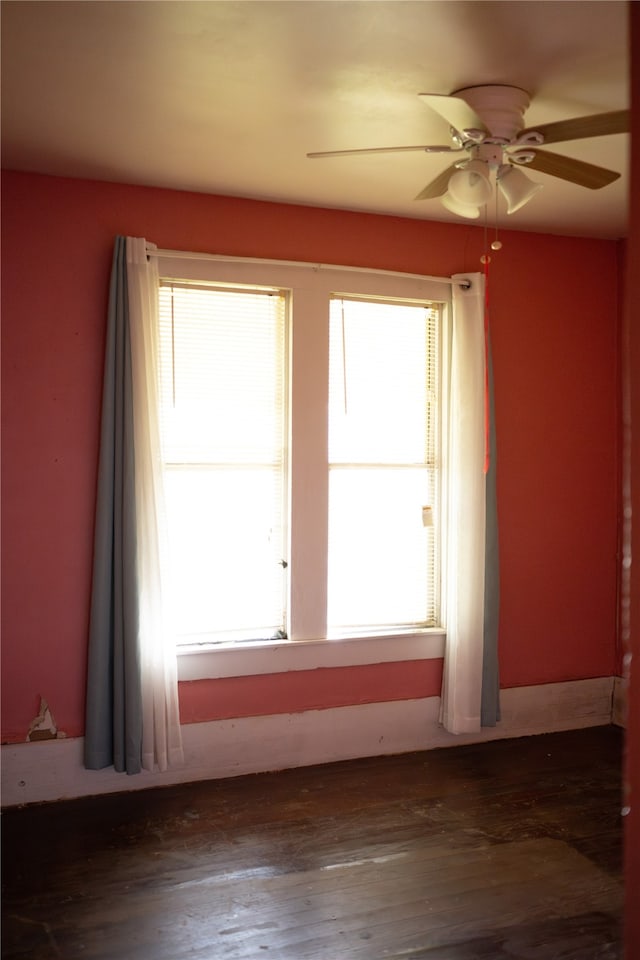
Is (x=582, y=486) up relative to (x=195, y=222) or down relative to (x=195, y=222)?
down

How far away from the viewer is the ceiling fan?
2717 mm

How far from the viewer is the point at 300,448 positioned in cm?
412

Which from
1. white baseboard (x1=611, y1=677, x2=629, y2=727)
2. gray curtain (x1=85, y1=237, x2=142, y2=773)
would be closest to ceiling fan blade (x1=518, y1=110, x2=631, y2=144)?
gray curtain (x1=85, y1=237, x2=142, y2=773)

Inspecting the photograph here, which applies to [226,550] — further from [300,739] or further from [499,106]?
[499,106]

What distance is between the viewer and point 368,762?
4195 mm

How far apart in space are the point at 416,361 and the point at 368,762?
218 cm

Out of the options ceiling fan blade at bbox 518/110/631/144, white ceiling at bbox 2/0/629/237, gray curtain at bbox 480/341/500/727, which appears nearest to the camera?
white ceiling at bbox 2/0/629/237

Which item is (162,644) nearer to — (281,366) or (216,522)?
(216,522)

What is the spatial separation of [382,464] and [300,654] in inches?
43.5

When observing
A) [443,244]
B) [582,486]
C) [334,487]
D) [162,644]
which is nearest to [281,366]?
[334,487]

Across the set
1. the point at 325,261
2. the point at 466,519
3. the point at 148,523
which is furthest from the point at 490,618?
the point at 325,261

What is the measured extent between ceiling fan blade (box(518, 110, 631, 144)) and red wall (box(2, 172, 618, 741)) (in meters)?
1.67

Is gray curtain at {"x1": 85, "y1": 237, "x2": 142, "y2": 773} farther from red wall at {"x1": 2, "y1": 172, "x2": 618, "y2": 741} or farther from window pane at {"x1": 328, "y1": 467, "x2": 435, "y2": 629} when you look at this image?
window pane at {"x1": 328, "y1": 467, "x2": 435, "y2": 629}

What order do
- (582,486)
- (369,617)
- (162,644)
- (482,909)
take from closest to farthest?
(482,909) → (162,644) → (369,617) → (582,486)
